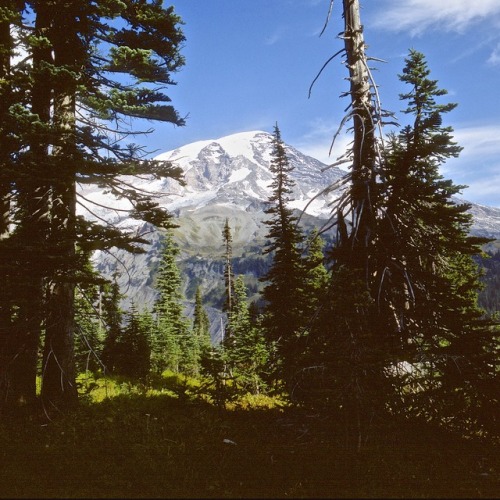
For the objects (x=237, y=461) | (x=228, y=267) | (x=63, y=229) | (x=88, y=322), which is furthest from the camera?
(x=228, y=267)

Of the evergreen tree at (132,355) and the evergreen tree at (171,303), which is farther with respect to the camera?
the evergreen tree at (171,303)

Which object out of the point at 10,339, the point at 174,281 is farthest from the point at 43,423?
the point at 174,281

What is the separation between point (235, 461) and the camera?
5785mm

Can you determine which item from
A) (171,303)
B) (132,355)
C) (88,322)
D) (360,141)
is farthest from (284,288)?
(171,303)

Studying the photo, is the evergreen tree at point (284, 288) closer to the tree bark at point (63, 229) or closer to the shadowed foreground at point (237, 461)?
the shadowed foreground at point (237, 461)

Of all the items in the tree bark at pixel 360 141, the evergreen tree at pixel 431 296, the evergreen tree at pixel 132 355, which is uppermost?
the tree bark at pixel 360 141

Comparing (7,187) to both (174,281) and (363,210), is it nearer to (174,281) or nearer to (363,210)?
(363,210)

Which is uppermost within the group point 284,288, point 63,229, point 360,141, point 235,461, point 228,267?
point 228,267

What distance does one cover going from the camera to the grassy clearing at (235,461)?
4.50 meters

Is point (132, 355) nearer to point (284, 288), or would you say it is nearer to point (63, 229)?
point (284, 288)

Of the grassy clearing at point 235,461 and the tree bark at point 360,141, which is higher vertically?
the tree bark at point 360,141

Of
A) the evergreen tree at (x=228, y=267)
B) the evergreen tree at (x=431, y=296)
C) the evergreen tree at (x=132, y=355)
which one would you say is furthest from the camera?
the evergreen tree at (x=228, y=267)

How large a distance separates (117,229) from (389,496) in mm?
7380

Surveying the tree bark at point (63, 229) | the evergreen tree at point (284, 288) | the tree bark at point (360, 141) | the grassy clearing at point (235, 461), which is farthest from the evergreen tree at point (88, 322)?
the evergreen tree at point (284, 288)
